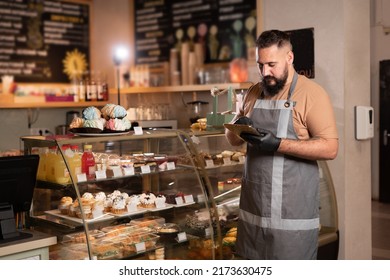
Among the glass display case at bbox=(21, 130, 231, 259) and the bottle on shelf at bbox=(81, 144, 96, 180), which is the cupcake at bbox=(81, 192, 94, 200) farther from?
the bottle on shelf at bbox=(81, 144, 96, 180)

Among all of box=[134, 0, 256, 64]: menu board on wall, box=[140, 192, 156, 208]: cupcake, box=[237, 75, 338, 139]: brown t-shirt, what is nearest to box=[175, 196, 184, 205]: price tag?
box=[140, 192, 156, 208]: cupcake

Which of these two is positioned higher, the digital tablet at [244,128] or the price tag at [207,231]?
the digital tablet at [244,128]

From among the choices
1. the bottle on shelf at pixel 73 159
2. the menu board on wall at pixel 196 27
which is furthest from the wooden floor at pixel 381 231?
the bottle on shelf at pixel 73 159

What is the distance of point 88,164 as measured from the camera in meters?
2.60

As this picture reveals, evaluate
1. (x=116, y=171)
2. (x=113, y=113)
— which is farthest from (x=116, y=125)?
(x=116, y=171)

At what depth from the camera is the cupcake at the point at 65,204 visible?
2.54 meters

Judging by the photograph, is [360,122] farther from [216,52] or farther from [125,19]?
[125,19]

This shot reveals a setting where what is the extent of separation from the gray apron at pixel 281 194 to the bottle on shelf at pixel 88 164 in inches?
30.2

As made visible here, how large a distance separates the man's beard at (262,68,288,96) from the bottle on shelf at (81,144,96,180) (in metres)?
0.91

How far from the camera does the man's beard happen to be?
2.36 m

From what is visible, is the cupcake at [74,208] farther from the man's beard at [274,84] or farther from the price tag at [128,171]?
the man's beard at [274,84]

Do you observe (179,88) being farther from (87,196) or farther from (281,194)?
(281,194)
